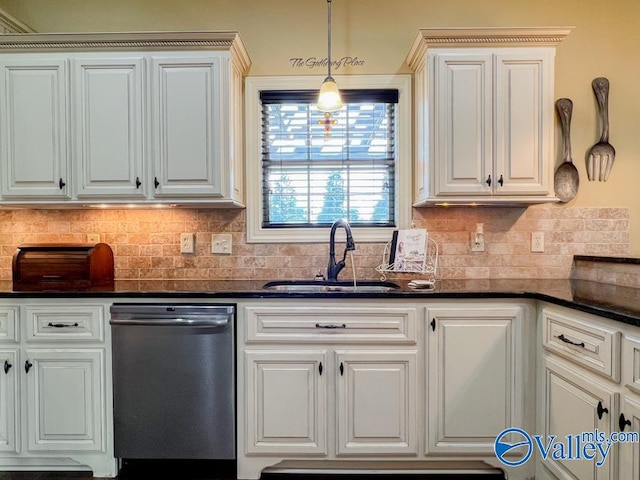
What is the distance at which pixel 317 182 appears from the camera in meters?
2.55

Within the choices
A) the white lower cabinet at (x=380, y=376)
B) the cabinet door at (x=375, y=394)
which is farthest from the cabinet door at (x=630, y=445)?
the cabinet door at (x=375, y=394)

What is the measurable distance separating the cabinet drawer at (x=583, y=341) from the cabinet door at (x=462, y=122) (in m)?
0.80

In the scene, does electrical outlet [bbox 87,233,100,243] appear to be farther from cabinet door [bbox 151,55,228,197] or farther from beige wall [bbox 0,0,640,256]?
beige wall [bbox 0,0,640,256]

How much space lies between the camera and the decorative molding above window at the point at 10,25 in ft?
7.50

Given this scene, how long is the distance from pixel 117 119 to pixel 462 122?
194 centimetres

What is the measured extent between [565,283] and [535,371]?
26.2 inches

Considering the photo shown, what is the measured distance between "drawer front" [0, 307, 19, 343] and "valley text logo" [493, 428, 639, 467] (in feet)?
8.08

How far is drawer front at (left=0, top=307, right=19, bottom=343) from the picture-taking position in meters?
1.91

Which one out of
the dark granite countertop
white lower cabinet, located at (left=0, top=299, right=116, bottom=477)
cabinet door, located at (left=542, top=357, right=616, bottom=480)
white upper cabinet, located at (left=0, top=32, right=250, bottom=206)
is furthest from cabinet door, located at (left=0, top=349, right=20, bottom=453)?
cabinet door, located at (left=542, top=357, right=616, bottom=480)

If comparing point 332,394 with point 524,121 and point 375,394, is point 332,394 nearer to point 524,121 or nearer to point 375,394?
point 375,394

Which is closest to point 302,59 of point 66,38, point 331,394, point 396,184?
point 396,184

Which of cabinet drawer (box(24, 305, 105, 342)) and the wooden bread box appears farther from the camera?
the wooden bread box

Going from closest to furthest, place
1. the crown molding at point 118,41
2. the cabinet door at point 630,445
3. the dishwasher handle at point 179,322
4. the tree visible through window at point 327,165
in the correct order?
the cabinet door at point 630,445
the dishwasher handle at point 179,322
the crown molding at point 118,41
the tree visible through window at point 327,165

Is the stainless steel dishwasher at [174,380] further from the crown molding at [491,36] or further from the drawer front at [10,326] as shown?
the crown molding at [491,36]
